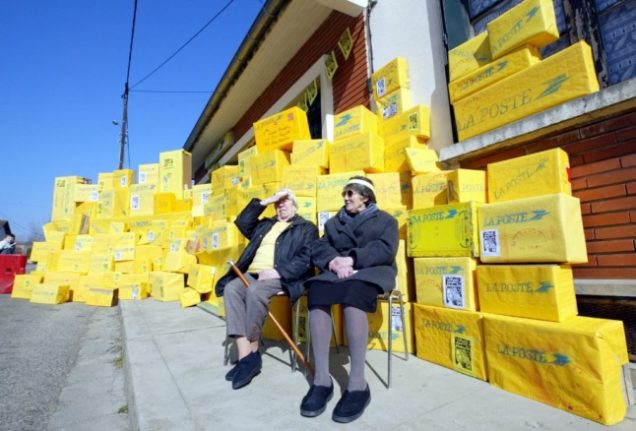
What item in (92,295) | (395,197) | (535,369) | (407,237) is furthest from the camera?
(92,295)

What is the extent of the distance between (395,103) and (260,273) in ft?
8.93

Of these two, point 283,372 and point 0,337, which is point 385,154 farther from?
point 0,337

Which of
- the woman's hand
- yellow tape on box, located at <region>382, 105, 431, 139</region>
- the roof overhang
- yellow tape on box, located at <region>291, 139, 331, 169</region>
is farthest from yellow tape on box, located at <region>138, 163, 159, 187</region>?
the woman's hand

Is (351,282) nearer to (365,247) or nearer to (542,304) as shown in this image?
(365,247)

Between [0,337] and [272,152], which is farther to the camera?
[272,152]

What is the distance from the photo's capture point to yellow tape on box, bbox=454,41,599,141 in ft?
7.64

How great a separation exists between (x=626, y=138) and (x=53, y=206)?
11146 millimetres

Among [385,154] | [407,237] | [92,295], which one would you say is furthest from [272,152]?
[92,295]

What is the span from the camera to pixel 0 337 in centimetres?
416

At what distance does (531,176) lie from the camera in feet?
7.68

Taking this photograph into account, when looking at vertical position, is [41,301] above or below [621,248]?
below

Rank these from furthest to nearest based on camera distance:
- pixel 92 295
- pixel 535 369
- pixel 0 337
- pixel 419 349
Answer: pixel 92 295 → pixel 0 337 → pixel 419 349 → pixel 535 369

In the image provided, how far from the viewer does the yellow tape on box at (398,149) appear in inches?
143

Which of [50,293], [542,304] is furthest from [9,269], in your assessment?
[542,304]
